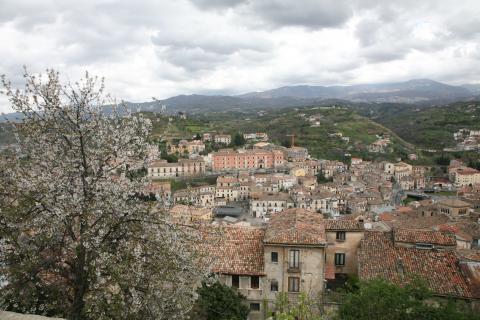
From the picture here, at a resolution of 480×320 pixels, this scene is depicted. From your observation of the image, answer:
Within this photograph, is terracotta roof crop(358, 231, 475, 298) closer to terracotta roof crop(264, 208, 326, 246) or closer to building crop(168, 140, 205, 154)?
terracotta roof crop(264, 208, 326, 246)

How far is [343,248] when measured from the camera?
79.2 feet

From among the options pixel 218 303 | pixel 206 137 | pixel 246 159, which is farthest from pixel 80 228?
pixel 206 137

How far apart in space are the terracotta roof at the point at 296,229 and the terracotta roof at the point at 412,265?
296cm

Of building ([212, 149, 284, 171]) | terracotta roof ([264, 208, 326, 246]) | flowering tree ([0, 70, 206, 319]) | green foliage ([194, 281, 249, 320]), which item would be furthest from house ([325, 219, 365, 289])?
building ([212, 149, 284, 171])

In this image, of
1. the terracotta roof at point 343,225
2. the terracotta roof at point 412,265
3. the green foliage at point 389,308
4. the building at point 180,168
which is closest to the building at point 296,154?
the building at point 180,168

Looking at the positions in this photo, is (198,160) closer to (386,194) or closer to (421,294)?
(386,194)

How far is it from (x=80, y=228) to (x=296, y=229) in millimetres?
12787

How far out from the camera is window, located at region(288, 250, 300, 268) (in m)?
20.2

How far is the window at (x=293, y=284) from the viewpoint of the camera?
66.5 feet

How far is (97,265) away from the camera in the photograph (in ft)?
31.7

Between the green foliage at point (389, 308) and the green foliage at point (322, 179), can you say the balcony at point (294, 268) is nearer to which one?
the green foliage at point (389, 308)

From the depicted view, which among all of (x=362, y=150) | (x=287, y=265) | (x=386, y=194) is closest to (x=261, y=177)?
(x=386, y=194)

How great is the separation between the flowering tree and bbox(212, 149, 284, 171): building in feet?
400

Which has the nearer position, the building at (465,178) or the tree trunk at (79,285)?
the tree trunk at (79,285)
